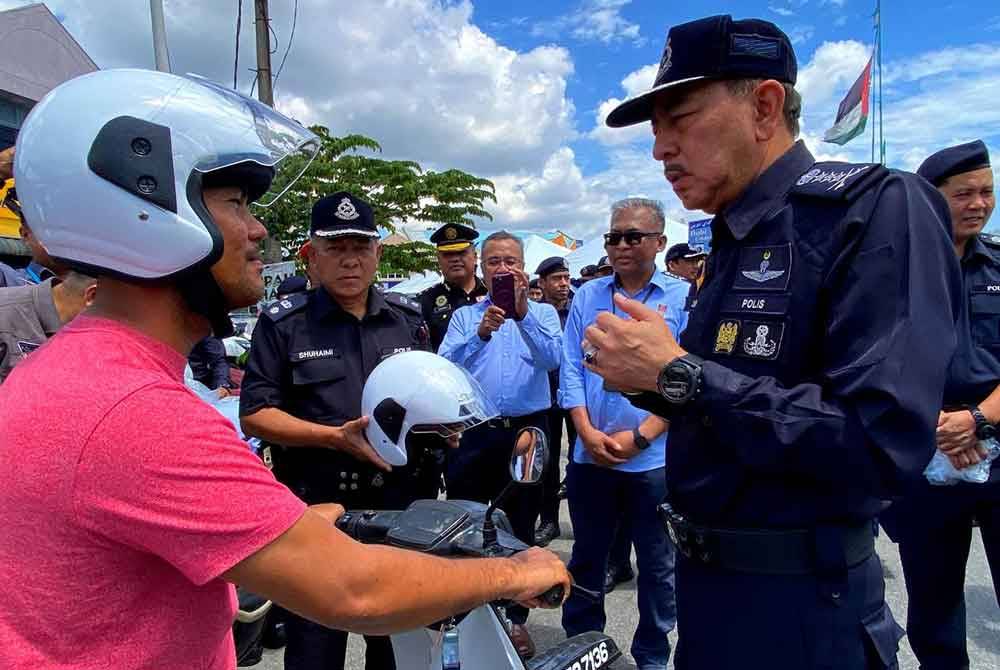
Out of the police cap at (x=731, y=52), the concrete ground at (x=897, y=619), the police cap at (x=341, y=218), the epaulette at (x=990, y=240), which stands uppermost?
the police cap at (x=731, y=52)

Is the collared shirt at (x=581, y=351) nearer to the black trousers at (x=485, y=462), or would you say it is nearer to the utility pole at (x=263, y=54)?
the black trousers at (x=485, y=462)

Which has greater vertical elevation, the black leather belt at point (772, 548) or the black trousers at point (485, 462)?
the black leather belt at point (772, 548)

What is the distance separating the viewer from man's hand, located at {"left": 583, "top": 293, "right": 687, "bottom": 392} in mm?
1372

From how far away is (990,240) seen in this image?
276 centimetres

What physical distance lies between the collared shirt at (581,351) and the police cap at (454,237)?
2.09m

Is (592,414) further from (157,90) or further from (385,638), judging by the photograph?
(157,90)

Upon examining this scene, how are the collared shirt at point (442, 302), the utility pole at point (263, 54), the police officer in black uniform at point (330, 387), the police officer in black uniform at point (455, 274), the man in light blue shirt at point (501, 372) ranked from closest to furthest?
the police officer in black uniform at point (330, 387)
the man in light blue shirt at point (501, 372)
the collared shirt at point (442, 302)
the police officer in black uniform at point (455, 274)
the utility pole at point (263, 54)

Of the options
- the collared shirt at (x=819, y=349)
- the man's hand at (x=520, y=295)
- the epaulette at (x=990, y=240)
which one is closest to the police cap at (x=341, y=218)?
the man's hand at (x=520, y=295)

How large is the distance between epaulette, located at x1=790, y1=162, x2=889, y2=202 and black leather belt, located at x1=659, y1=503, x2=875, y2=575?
0.72m

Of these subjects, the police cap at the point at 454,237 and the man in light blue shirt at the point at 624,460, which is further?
the police cap at the point at 454,237

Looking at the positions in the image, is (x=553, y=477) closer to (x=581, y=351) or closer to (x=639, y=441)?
(x=581, y=351)

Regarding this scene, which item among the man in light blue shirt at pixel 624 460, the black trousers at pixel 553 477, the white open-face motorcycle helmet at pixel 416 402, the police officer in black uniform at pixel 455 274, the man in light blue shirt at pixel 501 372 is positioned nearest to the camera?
the white open-face motorcycle helmet at pixel 416 402

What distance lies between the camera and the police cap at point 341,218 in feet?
8.84

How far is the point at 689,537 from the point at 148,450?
1226 mm
